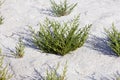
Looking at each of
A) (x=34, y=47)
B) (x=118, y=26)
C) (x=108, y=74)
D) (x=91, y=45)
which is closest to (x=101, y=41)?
(x=91, y=45)

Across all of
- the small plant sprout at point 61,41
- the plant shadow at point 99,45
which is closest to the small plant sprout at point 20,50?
the small plant sprout at point 61,41

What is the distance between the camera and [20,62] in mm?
3688

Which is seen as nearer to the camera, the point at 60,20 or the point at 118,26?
the point at 118,26

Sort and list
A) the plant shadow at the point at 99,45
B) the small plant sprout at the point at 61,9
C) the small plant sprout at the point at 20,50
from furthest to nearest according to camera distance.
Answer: the small plant sprout at the point at 61,9 → the small plant sprout at the point at 20,50 → the plant shadow at the point at 99,45

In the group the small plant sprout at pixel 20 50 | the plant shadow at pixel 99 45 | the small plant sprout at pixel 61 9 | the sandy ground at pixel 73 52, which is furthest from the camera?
the small plant sprout at pixel 61 9

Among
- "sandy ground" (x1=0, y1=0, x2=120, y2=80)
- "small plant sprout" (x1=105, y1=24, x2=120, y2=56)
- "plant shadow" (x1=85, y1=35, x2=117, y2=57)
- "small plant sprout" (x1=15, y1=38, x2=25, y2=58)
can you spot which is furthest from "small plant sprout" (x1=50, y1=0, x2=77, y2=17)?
"small plant sprout" (x1=105, y1=24, x2=120, y2=56)

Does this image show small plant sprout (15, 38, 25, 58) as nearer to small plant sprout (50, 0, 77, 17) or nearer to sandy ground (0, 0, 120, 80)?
sandy ground (0, 0, 120, 80)

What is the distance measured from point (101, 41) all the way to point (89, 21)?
0.67 m

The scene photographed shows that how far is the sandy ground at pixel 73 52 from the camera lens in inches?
132

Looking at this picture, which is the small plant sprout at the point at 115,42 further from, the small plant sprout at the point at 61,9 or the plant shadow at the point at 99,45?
the small plant sprout at the point at 61,9

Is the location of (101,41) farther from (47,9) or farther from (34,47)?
(47,9)

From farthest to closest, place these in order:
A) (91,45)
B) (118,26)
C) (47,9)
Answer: (47,9) < (118,26) < (91,45)

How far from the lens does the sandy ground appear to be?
3.36m

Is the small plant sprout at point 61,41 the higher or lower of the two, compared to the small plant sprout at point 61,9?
higher
